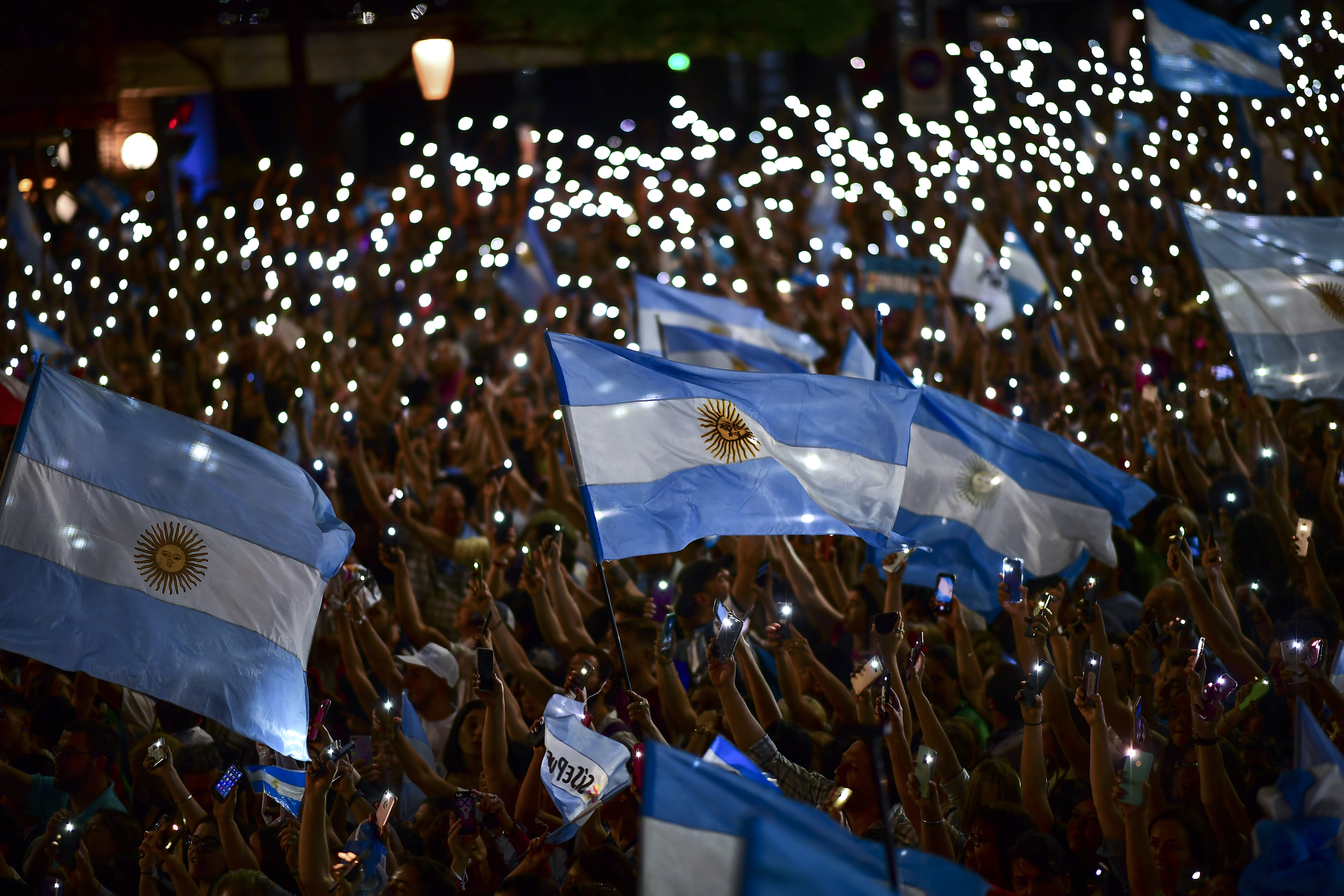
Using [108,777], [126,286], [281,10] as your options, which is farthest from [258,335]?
[281,10]

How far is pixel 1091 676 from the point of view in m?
4.56

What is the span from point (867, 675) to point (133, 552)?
2894 millimetres

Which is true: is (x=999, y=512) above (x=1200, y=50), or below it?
below

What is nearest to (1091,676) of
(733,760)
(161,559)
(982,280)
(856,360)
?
(733,760)

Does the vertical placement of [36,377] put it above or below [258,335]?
above

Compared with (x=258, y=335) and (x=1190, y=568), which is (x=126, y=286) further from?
(x=1190, y=568)

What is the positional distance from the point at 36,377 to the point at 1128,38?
117 ft

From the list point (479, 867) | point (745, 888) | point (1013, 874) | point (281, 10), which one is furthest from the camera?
point (281, 10)

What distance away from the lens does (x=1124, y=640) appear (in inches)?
242

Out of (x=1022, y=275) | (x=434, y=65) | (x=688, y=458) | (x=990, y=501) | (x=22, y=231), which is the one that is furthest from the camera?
(x=22, y=231)

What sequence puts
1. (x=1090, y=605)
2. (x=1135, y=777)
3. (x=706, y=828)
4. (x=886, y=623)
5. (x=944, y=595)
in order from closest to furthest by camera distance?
(x=706, y=828) < (x=1135, y=777) < (x=886, y=623) < (x=1090, y=605) < (x=944, y=595)

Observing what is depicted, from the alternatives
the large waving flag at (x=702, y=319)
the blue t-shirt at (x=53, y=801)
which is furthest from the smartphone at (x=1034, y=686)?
the large waving flag at (x=702, y=319)

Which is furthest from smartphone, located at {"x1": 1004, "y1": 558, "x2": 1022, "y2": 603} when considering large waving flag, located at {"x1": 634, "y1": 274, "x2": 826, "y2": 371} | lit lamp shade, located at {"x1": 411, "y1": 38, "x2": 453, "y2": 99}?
lit lamp shade, located at {"x1": 411, "y1": 38, "x2": 453, "y2": 99}

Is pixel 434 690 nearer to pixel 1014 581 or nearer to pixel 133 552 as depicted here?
pixel 133 552
